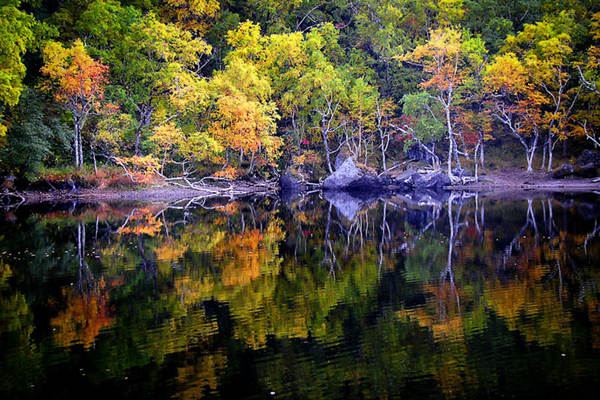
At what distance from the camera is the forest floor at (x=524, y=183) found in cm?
3481

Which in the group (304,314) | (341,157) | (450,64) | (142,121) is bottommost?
(304,314)

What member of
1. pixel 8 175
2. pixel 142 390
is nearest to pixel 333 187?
pixel 8 175

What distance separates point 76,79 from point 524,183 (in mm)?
33624

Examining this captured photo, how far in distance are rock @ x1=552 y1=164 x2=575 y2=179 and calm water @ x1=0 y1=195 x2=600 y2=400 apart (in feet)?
68.3

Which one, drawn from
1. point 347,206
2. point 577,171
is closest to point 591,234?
point 347,206

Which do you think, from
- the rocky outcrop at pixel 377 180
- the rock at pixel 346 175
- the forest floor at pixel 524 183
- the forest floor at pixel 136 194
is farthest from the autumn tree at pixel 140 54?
the forest floor at pixel 524 183

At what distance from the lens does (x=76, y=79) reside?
3259 cm

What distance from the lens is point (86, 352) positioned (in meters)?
7.34

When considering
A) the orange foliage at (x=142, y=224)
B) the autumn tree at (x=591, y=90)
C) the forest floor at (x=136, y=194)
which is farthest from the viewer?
the autumn tree at (x=591, y=90)

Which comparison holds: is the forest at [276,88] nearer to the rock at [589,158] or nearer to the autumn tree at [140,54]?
the autumn tree at [140,54]

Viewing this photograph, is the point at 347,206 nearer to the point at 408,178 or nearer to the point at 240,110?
the point at 240,110

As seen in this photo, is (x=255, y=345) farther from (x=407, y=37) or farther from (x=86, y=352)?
(x=407, y=37)

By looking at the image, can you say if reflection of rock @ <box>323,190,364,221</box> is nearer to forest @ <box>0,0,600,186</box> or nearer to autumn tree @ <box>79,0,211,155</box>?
forest @ <box>0,0,600,186</box>

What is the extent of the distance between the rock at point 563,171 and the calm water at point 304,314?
68.3 ft
